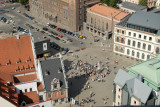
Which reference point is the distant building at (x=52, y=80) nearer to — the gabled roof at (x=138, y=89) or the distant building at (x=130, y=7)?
the gabled roof at (x=138, y=89)

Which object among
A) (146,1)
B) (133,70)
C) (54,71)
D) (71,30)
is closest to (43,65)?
(54,71)

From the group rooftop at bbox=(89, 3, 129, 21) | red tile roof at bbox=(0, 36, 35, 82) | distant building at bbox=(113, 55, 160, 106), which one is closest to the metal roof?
rooftop at bbox=(89, 3, 129, 21)

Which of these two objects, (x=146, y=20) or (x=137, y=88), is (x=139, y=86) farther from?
(x=146, y=20)

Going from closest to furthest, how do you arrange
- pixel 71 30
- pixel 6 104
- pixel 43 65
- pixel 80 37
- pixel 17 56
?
1. pixel 6 104
2. pixel 43 65
3. pixel 17 56
4. pixel 80 37
5. pixel 71 30

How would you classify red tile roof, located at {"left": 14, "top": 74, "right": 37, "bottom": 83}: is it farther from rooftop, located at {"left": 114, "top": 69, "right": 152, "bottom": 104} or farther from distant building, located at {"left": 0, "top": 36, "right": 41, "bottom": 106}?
rooftop, located at {"left": 114, "top": 69, "right": 152, "bottom": 104}

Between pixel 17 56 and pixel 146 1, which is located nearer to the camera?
pixel 17 56

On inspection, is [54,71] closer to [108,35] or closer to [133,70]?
[133,70]
